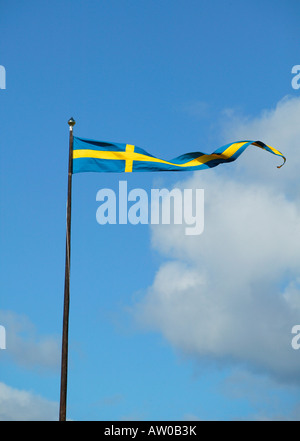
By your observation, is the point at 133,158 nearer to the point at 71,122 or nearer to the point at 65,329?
the point at 71,122

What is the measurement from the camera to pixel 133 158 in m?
25.1

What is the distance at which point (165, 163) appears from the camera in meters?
25.3

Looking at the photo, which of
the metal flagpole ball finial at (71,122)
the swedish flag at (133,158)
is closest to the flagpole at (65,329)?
the swedish flag at (133,158)

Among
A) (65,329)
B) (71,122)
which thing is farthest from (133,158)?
(65,329)

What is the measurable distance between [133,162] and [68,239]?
15.3ft

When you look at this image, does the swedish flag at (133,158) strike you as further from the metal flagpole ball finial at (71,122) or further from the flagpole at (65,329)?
the flagpole at (65,329)

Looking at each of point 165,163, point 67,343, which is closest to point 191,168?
point 165,163

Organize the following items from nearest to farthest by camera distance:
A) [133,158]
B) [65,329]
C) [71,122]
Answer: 1. [65,329]
2. [71,122]
3. [133,158]

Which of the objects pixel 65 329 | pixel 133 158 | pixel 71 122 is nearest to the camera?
pixel 65 329

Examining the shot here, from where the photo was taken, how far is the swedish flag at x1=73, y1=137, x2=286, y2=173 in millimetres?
24547

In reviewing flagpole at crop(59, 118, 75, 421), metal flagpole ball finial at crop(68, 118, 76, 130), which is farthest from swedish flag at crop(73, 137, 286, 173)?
flagpole at crop(59, 118, 75, 421)
